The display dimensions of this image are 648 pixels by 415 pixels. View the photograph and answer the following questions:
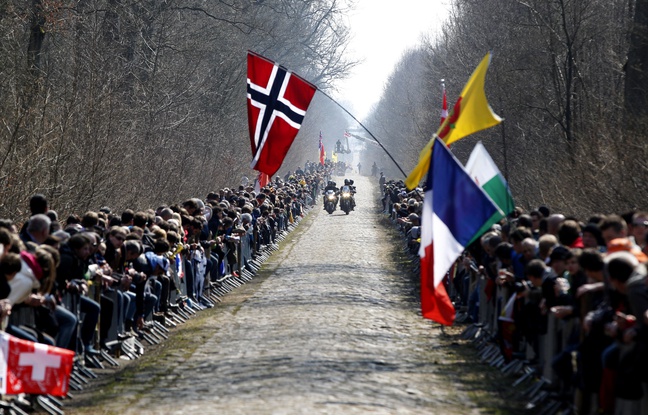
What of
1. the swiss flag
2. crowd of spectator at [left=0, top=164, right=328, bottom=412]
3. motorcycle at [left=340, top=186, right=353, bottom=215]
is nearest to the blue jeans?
crowd of spectator at [left=0, top=164, right=328, bottom=412]

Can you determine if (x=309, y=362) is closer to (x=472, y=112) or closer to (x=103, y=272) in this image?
(x=103, y=272)

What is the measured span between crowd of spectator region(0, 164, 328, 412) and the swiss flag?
0.24m

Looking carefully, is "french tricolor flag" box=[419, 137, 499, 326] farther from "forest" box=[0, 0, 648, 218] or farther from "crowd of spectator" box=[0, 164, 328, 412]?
"forest" box=[0, 0, 648, 218]

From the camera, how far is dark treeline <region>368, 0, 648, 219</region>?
2206cm

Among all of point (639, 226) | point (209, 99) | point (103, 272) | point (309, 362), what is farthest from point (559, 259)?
point (209, 99)

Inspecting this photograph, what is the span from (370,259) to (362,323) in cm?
1549

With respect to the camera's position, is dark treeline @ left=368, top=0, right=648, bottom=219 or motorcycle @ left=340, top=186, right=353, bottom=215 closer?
dark treeline @ left=368, top=0, right=648, bottom=219

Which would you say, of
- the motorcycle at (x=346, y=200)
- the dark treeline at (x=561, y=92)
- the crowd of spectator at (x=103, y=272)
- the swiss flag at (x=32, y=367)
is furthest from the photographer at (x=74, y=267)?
the motorcycle at (x=346, y=200)

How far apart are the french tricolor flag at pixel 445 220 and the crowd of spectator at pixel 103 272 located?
3.55 meters

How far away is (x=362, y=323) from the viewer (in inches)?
736

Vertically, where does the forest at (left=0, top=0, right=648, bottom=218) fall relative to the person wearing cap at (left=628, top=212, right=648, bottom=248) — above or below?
above

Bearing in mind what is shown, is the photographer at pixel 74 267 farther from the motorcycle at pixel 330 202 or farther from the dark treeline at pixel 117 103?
the motorcycle at pixel 330 202

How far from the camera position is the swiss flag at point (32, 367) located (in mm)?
10430

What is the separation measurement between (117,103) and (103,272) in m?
17.0
